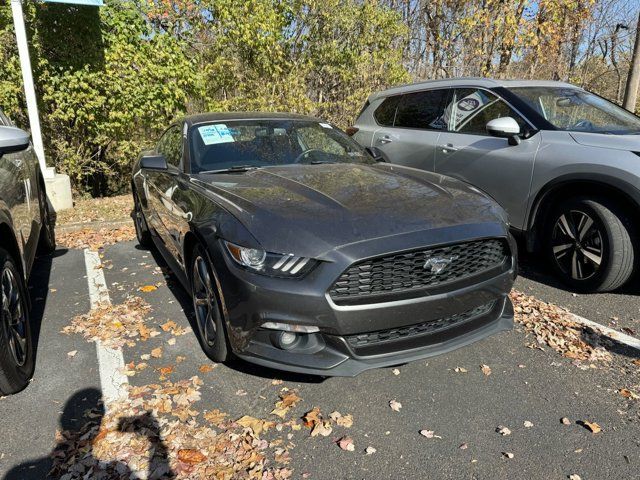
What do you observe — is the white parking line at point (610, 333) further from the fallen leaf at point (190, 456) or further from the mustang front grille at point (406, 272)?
the fallen leaf at point (190, 456)

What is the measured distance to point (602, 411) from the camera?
263 centimetres

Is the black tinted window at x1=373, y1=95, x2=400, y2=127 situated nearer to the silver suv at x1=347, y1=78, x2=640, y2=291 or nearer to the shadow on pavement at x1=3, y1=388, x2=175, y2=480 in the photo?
the silver suv at x1=347, y1=78, x2=640, y2=291

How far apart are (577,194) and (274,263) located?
3.00m

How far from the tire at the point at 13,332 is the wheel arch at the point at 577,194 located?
13.3 feet

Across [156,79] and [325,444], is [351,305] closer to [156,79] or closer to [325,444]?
[325,444]

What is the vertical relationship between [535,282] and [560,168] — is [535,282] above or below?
below

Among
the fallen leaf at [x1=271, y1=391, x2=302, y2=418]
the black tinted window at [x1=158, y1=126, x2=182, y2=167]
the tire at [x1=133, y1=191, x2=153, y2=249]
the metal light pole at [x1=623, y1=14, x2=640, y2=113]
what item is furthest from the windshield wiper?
the metal light pole at [x1=623, y1=14, x2=640, y2=113]

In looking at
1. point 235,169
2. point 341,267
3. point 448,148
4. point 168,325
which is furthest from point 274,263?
point 448,148

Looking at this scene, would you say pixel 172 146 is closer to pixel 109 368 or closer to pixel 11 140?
pixel 11 140

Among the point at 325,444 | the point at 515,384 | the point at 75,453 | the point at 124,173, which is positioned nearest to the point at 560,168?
the point at 515,384

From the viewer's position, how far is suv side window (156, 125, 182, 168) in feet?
13.1

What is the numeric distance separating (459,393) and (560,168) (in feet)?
7.72

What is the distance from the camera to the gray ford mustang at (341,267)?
7.92ft

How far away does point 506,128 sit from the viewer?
4371 mm
